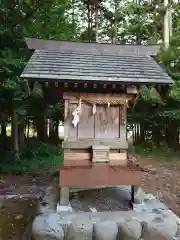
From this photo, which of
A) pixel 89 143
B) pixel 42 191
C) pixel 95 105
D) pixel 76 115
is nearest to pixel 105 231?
pixel 89 143

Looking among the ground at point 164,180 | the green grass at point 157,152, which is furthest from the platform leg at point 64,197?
the green grass at point 157,152

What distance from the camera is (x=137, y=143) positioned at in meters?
15.9

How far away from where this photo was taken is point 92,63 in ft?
19.0

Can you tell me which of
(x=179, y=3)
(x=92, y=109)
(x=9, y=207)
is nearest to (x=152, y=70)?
(x=92, y=109)

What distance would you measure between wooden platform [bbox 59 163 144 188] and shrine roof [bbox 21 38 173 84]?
69.6 inches

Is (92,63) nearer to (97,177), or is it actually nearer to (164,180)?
(97,177)

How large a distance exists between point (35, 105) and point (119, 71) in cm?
577

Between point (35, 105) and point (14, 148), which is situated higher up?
point (35, 105)

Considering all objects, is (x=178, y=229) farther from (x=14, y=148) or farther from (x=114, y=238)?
(x=14, y=148)

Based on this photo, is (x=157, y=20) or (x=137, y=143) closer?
(x=157, y=20)

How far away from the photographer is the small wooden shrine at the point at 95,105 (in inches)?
198

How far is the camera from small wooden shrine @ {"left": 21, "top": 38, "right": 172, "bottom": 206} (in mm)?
5031

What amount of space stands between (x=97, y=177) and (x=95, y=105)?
1.54m

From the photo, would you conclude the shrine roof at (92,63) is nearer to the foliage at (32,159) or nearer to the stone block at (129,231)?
the stone block at (129,231)
